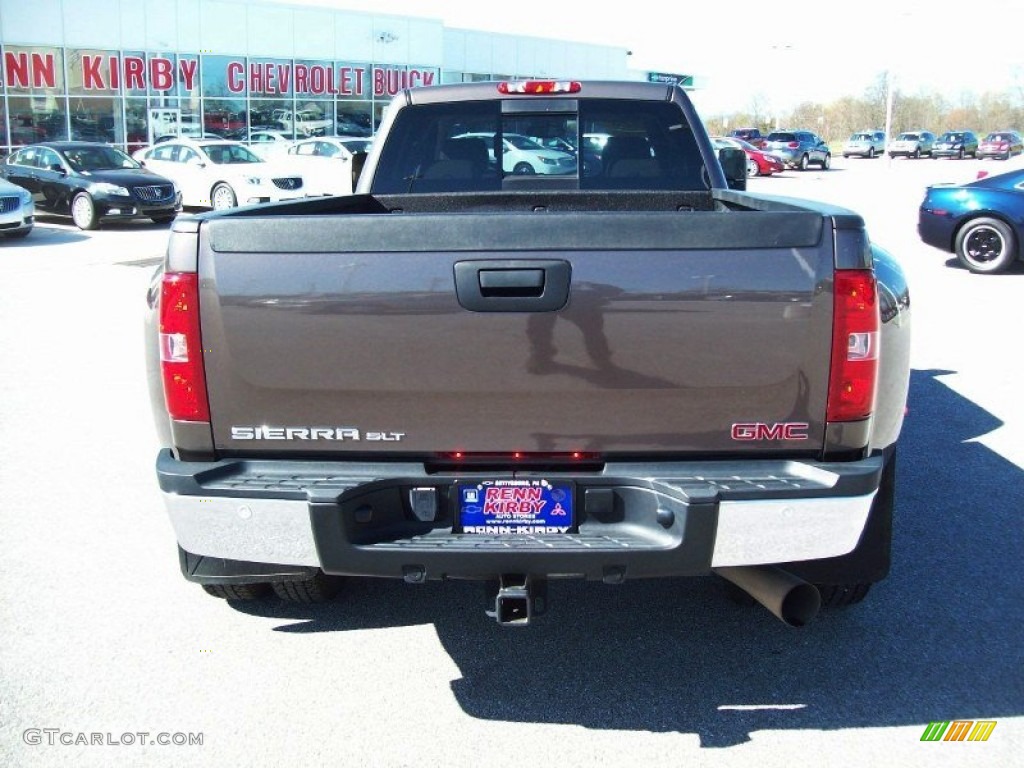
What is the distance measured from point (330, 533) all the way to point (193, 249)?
932 millimetres

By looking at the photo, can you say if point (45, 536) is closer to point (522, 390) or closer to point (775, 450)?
point (522, 390)

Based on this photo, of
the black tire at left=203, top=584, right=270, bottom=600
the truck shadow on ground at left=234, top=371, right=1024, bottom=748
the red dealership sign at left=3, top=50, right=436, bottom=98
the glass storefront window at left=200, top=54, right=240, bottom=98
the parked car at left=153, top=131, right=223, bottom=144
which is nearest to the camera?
the truck shadow on ground at left=234, top=371, right=1024, bottom=748

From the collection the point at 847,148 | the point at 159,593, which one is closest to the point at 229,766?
the point at 159,593

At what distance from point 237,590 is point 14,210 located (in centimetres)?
1624

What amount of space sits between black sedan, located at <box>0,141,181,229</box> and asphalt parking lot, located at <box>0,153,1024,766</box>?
50.1ft

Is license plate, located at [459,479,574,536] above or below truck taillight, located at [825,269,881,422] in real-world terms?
below

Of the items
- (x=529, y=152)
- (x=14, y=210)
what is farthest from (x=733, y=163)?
(x=14, y=210)

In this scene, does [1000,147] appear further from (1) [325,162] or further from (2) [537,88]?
(2) [537,88]

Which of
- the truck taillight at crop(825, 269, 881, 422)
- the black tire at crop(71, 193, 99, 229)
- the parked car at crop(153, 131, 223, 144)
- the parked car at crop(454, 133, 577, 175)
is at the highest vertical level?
the parked car at crop(454, 133, 577, 175)

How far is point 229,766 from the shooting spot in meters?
3.25

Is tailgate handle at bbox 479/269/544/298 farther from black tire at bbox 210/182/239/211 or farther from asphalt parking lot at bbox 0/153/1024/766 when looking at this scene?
black tire at bbox 210/182/239/211

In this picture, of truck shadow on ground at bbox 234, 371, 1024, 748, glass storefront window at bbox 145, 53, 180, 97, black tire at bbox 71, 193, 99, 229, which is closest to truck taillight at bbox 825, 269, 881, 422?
truck shadow on ground at bbox 234, 371, 1024, 748

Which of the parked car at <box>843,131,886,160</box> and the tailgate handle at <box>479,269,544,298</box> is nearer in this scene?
the tailgate handle at <box>479,269,544,298</box>

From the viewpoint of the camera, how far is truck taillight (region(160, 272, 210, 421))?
10.3 ft
